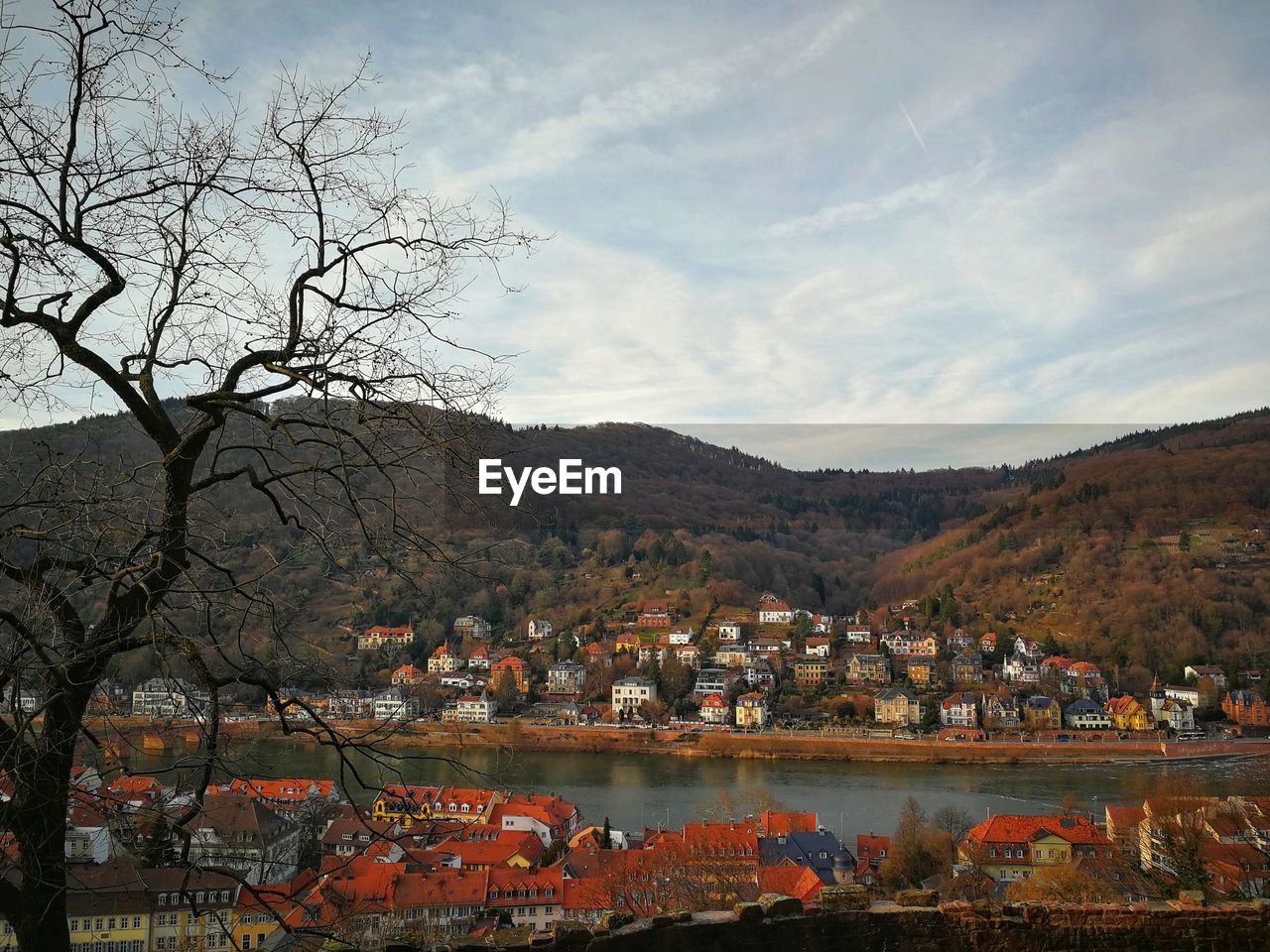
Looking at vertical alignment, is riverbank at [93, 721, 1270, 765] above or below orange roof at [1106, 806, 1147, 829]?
below

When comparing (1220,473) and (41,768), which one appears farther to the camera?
(1220,473)

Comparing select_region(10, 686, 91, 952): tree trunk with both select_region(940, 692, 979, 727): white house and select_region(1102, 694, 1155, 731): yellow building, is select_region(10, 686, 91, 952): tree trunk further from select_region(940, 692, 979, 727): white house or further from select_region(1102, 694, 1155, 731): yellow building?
select_region(1102, 694, 1155, 731): yellow building

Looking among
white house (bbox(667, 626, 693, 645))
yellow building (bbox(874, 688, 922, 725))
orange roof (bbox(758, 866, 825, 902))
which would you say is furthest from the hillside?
orange roof (bbox(758, 866, 825, 902))

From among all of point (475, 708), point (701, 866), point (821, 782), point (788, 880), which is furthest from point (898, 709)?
point (701, 866)

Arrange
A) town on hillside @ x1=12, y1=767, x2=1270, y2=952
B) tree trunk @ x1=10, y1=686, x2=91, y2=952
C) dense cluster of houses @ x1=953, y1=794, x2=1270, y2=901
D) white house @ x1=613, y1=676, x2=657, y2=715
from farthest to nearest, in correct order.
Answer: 1. white house @ x1=613, y1=676, x2=657, y2=715
2. dense cluster of houses @ x1=953, y1=794, x2=1270, y2=901
3. town on hillside @ x1=12, y1=767, x2=1270, y2=952
4. tree trunk @ x1=10, y1=686, x2=91, y2=952

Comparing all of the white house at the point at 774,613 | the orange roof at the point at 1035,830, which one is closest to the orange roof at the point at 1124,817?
the orange roof at the point at 1035,830

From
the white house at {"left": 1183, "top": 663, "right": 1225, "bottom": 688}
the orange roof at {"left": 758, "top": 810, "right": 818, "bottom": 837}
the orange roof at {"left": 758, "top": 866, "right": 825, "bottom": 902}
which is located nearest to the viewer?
the orange roof at {"left": 758, "top": 866, "right": 825, "bottom": 902}

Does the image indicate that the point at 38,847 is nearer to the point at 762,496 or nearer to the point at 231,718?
the point at 231,718

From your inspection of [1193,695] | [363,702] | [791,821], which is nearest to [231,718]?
[363,702]
